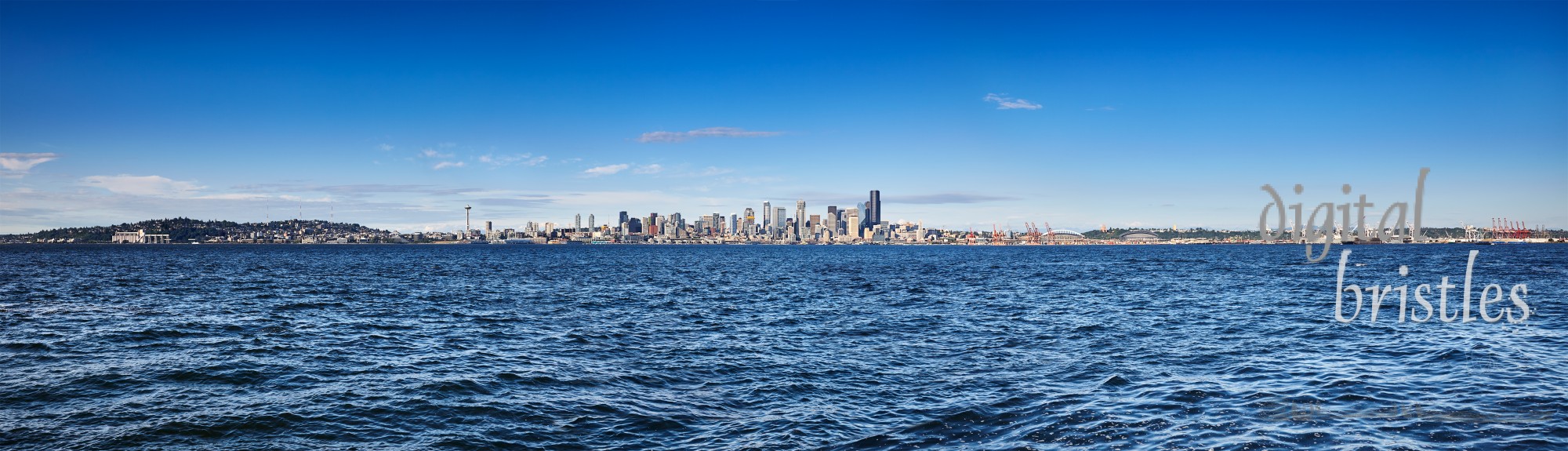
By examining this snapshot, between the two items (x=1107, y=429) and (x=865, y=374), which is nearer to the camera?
(x=1107, y=429)

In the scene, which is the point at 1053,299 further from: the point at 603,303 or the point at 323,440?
the point at 323,440

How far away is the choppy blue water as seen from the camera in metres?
19.0

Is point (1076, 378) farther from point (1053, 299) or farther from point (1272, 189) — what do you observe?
point (1053, 299)

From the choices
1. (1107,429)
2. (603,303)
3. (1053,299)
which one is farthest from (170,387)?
(1053,299)

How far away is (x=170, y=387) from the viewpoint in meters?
24.7

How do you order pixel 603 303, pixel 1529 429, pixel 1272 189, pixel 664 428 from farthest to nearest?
1. pixel 603 303
2. pixel 1272 189
3. pixel 664 428
4. pixel 1529 429

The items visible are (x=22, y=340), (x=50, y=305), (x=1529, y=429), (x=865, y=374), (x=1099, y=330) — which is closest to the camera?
(x=1529, y=429)

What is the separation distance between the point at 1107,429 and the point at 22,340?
40814 millimetres

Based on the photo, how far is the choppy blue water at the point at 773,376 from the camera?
19.0m

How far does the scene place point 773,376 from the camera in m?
26.5

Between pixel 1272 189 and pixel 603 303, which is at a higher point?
pixel 1272 189

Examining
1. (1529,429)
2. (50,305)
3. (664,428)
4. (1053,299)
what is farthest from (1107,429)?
(50,305)

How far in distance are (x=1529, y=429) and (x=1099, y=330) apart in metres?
19.6

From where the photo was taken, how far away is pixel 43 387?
24531 mm
